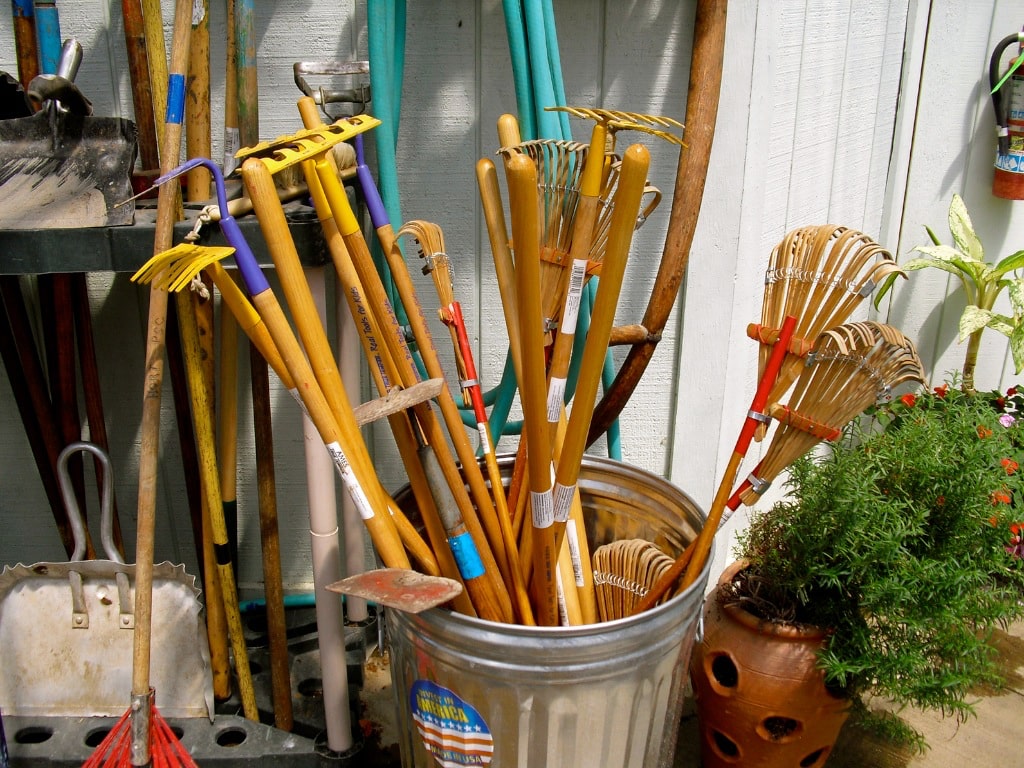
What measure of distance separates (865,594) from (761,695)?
27cm

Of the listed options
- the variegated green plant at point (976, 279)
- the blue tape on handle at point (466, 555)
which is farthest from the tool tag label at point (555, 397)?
the variegated green plant at point (976, 279)

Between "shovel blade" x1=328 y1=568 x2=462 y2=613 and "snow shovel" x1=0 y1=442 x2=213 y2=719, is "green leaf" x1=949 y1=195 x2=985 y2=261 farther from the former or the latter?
"snow shovel" x1=0 y1=442 x2=213 y2=719

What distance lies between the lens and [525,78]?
1.47 metres

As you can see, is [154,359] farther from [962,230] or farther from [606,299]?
[962,230]

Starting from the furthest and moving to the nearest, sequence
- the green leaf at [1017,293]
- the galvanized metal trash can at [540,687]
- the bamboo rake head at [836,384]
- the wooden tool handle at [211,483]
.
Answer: the green leaf at [1017,293] → the wooden tool handle at [211,483] → the bamboo rake head at [836,384] → the galvanized metal trash can at [540,687]

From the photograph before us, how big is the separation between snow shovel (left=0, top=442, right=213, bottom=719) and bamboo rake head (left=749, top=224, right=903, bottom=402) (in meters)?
1.07

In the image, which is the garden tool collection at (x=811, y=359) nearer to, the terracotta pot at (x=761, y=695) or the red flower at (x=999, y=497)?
the terracotta pot at (x=761, y=695)

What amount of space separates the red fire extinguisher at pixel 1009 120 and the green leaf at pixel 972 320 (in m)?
0.34

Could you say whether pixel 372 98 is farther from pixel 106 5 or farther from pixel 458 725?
pixel 458 725

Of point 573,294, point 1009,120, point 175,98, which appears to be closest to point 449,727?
point 573,294

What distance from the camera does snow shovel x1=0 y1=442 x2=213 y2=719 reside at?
157 centimetres

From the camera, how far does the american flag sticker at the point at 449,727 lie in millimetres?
1183

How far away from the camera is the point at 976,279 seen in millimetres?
2422

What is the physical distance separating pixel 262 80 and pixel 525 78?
20.6 inches
